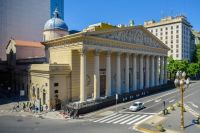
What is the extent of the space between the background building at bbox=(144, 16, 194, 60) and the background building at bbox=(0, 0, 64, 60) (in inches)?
2431

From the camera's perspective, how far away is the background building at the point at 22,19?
100 metres

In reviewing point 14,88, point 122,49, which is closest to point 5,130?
point 122,49

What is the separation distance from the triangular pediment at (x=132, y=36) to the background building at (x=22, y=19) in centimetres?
5522

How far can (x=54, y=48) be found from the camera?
195 ft

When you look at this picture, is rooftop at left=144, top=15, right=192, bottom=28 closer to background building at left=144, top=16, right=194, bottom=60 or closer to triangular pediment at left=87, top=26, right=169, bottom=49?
background building at left=144, top=16, right=194, bottom=60

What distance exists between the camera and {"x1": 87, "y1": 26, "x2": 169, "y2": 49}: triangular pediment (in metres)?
56.0

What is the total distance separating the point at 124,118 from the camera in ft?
131

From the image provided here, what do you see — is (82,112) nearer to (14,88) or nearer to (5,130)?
(5,130)

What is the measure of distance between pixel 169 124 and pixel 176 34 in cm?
10426

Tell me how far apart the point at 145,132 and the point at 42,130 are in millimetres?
13165

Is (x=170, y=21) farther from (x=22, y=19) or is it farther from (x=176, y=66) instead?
(x=22, y=19)

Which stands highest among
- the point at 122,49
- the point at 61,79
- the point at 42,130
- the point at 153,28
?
the point at 153,28

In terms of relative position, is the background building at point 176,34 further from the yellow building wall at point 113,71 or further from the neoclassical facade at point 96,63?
the yellow building wall at point 113,71

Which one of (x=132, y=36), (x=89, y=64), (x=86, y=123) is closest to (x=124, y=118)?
(x=86, y=123)
